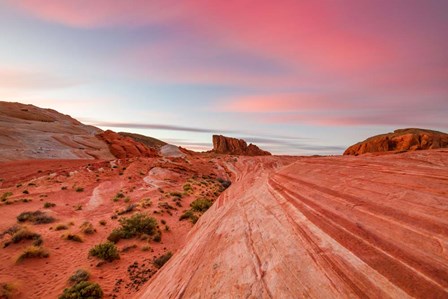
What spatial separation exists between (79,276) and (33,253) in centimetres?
351

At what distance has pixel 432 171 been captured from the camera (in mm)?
5207

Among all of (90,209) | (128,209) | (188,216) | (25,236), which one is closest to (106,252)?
(25,236)

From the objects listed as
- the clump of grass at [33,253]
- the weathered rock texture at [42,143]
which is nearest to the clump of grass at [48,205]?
the clump of grass at [33,253]

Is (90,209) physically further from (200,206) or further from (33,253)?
(200,206)

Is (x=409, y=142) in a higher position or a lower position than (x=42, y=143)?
higher

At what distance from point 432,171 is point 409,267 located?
340cm

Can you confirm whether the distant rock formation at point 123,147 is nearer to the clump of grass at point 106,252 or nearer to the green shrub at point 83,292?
the clump of grass at point 106,252

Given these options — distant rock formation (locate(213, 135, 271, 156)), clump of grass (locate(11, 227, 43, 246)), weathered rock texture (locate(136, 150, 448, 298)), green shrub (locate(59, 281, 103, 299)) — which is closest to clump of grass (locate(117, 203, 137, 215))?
clump of grass (locate(11, 227, 43, 246))

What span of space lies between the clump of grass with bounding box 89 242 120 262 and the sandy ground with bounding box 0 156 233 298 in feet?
0.99

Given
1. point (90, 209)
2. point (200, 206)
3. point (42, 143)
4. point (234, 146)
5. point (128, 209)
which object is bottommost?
point (90, 209)

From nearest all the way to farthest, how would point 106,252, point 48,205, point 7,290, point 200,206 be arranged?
point 7,290, point 106,252, point 48,205, point 200,206

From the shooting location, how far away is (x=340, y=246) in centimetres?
364

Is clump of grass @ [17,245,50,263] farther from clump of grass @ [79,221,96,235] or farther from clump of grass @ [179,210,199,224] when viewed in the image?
clump of grass @ [179,210,199,224]

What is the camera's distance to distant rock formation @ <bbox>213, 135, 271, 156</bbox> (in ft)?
377
